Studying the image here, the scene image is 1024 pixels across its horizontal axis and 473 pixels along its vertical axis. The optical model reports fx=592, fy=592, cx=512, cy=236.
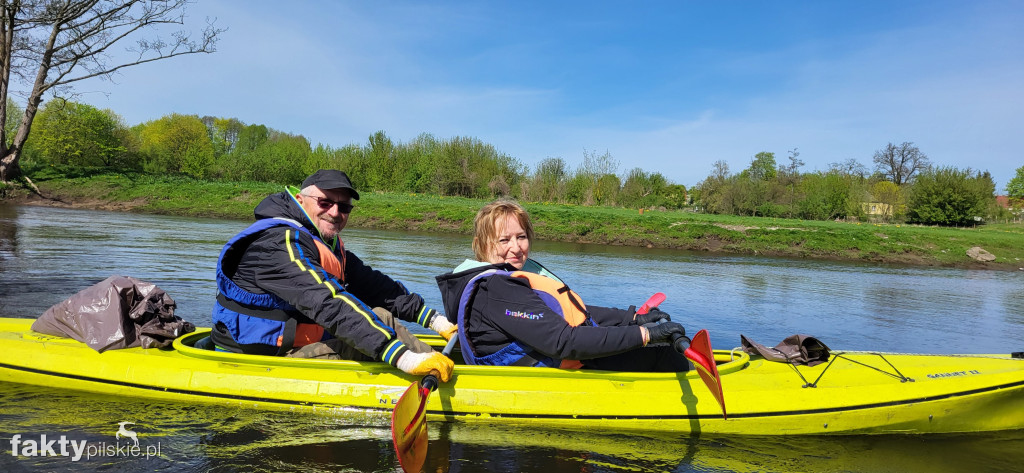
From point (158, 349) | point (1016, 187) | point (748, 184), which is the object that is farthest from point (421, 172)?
point (1016, 187)

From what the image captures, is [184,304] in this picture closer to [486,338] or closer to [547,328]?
[486,338]

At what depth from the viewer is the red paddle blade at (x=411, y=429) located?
311cm

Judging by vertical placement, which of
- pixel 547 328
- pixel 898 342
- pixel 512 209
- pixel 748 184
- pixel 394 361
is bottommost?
pixel 898 342

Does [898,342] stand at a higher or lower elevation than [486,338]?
lower

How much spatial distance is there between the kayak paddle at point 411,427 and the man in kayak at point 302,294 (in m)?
0.17

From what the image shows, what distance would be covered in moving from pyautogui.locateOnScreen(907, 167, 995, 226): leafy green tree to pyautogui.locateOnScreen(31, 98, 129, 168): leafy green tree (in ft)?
161

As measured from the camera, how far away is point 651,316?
399 centimetres

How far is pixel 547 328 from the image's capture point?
345cm

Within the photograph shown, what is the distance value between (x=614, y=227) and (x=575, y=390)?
67.9 feet

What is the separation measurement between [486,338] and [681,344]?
1.22 m

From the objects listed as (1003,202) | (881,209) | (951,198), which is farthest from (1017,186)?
(951,198)

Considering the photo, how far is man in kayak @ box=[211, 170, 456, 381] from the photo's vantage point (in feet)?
11.8

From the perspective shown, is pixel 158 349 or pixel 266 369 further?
pixel 158 349

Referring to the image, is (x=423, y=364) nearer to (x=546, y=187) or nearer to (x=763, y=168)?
(x=546, y=187)
